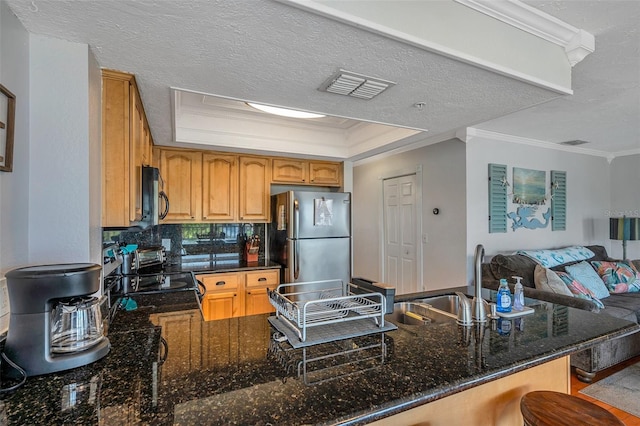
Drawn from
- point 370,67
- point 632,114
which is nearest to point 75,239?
point 370,67

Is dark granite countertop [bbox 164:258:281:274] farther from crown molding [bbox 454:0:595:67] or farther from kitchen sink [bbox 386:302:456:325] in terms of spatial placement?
crown molding [bbox 454:0:595:67]

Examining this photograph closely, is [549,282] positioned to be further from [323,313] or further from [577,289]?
[323,313]

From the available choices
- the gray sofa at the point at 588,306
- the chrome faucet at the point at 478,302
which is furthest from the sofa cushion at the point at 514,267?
the chrome faucet at the point at 478,302

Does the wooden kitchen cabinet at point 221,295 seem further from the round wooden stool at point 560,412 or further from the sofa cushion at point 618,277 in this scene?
the sofa cushion at point 618,277

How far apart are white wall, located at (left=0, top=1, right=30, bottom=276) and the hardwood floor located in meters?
3.44

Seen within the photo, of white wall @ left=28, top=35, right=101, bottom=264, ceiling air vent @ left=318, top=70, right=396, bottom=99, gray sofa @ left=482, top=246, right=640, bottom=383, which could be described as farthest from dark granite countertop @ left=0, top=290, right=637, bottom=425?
gray sofa @ left=482, top=246, right=640, bottom=383

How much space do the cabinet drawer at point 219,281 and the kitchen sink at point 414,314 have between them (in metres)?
1.94

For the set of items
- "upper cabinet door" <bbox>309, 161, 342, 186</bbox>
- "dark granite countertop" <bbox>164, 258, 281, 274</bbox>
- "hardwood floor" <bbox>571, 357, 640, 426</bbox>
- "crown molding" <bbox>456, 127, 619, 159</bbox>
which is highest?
"crown molding" <bbox>456, 127, 619, 159</bbox>

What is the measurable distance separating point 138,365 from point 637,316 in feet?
13.1

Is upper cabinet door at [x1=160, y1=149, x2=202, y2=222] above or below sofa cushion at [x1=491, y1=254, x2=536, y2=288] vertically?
above

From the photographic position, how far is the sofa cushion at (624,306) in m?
2.88

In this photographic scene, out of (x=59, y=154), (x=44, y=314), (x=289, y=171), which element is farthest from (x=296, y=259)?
(x=44, y=314)

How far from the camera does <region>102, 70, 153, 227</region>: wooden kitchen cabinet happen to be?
60.9 inches

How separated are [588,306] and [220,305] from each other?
311 cm
